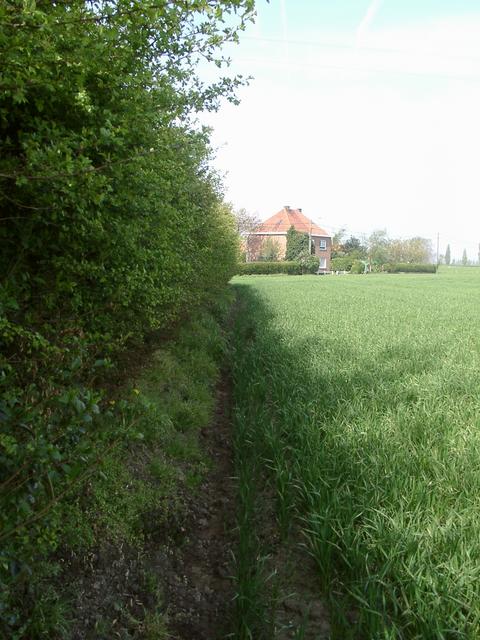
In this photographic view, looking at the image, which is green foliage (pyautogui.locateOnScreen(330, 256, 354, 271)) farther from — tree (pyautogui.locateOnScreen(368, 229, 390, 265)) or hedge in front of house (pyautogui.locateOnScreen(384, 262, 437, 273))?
tree (pyautogui.locateOnScreen(368, 229, 390, 265))

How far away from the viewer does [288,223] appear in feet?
263

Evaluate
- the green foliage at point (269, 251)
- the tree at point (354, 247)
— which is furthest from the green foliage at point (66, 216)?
the tree at point (354, 247)

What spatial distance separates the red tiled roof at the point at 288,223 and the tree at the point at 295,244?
22.7ft

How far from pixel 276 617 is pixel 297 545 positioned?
0.62 metres

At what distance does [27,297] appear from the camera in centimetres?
245

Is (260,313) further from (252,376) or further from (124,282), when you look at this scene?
(124,282)

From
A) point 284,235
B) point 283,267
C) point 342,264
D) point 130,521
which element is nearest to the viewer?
point 130,521

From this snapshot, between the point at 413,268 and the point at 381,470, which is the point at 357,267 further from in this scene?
the point at 381,470

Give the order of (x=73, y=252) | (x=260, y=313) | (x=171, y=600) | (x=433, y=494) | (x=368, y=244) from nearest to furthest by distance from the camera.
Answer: (x=73, y=252) → (x=171, y=600) → (x=433, y=494) → (x=260, y=313) → (x=368, y=244)

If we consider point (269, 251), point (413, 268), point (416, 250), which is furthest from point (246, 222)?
point (416, 250)

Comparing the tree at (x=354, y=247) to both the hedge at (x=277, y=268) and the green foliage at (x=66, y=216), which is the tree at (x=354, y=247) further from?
the green foliage at (x=66, y=216)

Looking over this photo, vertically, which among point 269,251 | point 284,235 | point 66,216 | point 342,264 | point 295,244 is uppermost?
point 284,235

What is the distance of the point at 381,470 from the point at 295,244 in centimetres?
6794

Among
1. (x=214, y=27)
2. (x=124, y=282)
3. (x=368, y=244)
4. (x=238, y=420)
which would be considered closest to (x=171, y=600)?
(x=124, y=282)
